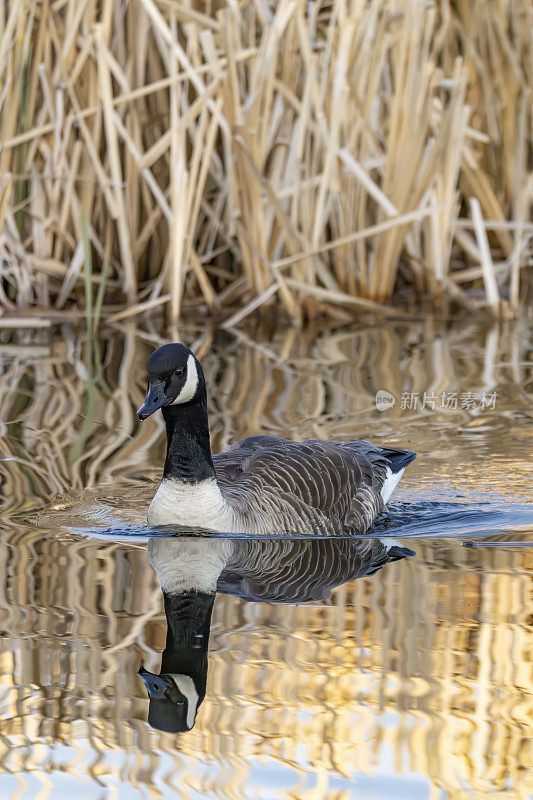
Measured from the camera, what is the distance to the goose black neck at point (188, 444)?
5.71 m

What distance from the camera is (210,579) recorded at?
5246 millimetres

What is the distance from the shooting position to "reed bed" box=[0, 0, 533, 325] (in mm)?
9492

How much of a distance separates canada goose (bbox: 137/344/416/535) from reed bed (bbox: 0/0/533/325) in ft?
11.5

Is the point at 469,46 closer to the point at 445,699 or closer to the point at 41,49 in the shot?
the point at 41,49

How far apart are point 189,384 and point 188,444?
27 centimetres

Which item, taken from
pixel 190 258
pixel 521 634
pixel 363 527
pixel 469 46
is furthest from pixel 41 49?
pixel 521 634

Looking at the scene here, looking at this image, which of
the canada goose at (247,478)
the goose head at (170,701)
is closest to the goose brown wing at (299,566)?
the canada goose at (247,478)

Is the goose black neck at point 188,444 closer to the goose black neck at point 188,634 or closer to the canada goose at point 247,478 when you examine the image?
the canada goose at point 247,478

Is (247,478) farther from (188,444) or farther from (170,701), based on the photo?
(170,701)

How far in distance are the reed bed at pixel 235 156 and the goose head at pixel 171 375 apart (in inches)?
148

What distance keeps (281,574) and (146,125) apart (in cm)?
A: 586

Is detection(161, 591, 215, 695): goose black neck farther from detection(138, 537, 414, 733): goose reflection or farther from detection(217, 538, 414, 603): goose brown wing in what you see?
detection(217, 538, 414, 603): goose brown wing

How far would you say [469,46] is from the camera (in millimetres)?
11172

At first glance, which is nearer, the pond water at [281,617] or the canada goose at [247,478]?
the pond water at [281,617]
